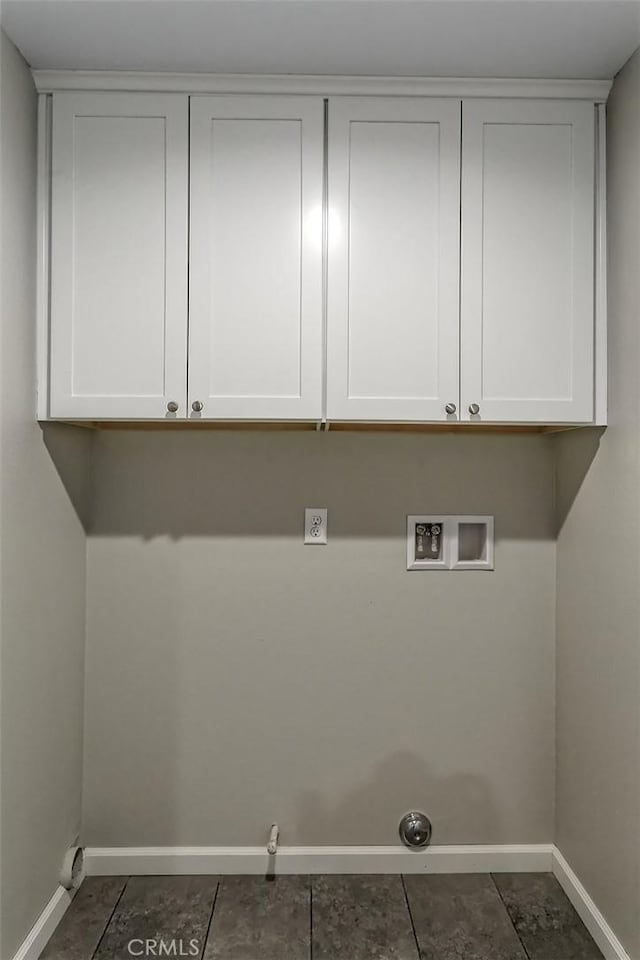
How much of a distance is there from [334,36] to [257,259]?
1.86 ft

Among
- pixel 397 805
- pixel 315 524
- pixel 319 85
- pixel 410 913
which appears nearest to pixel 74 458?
pixel 315 524

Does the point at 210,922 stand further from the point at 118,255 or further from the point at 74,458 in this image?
the point at 118,255

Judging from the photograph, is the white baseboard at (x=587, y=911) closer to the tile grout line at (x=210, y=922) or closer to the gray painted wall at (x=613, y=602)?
the gray painted wall at (x=613, y=602)

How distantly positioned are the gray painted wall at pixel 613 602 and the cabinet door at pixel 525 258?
0.09 metres

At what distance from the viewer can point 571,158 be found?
1.73 meters

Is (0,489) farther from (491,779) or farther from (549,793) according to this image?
(549,793)

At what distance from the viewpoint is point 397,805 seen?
205 cm

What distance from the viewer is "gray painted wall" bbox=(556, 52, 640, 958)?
62.6 inches

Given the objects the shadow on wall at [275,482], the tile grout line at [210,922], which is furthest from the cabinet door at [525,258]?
the tile grout line at [210,922]

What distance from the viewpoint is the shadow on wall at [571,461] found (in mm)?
1819

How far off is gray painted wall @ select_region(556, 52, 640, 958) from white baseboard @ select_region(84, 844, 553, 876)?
0.90ft

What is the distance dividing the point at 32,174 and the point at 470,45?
3.94 ft

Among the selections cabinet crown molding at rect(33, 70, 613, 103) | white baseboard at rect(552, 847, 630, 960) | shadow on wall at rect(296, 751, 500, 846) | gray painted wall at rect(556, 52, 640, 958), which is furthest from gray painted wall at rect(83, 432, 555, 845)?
cabinet crown molding at rect(33, 70, 613, 103)

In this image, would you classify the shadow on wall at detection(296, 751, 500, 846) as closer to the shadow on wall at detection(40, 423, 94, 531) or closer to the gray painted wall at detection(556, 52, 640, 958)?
the gray painted wall at detection(556, 52, 640, 958)
